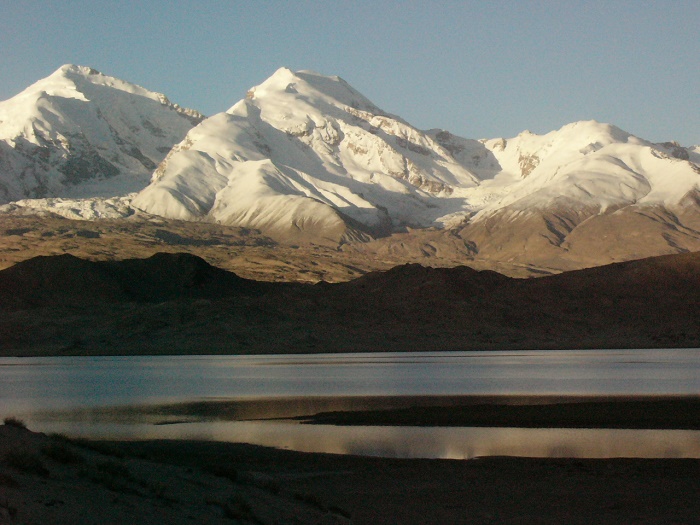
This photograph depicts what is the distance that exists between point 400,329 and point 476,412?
10641 cm

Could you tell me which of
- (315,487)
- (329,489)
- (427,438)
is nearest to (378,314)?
(427,438)

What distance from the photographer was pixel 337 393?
220 feet

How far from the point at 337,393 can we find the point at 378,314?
97947mm

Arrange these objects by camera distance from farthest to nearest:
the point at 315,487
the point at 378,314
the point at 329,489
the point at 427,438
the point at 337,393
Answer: the point at 378,314
the point at 337,393
the point at 427,438
the point at 315,487
the point at 329,489

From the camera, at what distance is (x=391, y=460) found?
3531 centimetres

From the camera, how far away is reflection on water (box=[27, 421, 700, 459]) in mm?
36781

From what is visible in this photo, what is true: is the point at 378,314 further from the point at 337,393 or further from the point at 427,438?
the point at 427,438

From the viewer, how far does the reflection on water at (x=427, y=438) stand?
36.8 m

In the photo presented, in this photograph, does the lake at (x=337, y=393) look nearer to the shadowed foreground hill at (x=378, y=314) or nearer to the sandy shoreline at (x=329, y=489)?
the sandy shoreline at (x=329, y=489)

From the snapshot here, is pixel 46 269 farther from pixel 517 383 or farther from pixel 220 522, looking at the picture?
pixel 220 522

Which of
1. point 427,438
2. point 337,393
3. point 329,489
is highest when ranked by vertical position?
point 329,489

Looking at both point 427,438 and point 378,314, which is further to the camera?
point 378,314

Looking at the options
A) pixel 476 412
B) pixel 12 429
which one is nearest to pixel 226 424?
pixel 476 412

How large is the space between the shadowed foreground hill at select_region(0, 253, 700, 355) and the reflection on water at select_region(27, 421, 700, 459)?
330 ft
